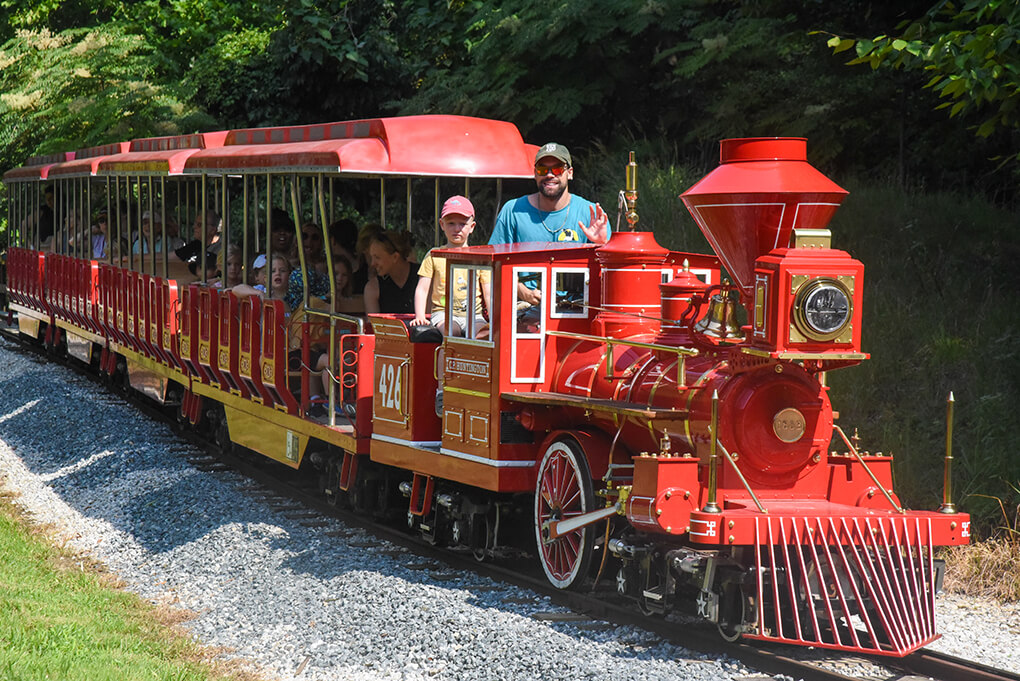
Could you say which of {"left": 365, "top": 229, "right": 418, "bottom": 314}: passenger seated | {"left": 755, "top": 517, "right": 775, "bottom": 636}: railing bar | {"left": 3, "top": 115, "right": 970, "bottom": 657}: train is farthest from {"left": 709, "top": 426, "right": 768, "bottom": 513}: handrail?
{"left": 365, "top": 229, "right": 418, "bottom": 314}: passenger seated

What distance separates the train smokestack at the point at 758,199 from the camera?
6.16m

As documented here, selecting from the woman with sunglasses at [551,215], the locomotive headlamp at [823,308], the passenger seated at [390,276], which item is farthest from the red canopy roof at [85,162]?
the locomotive headlamp at [823,308]

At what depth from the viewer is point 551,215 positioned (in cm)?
823

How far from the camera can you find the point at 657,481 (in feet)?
20.2

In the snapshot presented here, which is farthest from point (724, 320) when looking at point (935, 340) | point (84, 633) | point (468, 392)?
point (935, 340)

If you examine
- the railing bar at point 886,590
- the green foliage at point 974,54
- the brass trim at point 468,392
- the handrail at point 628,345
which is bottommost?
the railing bar at point 886,590

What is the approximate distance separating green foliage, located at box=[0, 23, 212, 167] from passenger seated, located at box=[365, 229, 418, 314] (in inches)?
518

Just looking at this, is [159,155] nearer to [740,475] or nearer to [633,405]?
[633,405]

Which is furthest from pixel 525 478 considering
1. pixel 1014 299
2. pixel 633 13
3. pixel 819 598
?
pixel 633 13

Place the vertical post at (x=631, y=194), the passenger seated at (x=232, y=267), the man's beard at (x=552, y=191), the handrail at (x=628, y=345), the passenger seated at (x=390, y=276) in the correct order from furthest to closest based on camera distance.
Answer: the passenger seated at (x=232, y=267)
the passenger seated at (x=390, y=276)
the man's beard at (x=552, y=191)
the vertical post at (x=631, y=194)
the handrail at (x=628, y=345)

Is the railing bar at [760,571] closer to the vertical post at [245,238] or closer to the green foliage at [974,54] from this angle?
the green foliage at [974,54]

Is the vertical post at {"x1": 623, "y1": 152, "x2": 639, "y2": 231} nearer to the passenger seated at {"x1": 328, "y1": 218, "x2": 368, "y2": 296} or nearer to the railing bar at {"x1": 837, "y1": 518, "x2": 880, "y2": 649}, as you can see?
the railing bar at {"x1": 837, "y1": 518, "x2": 880, "y2": 649}

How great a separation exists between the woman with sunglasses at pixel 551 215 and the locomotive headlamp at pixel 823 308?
2321 millimetres

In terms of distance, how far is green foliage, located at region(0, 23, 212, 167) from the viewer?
2239cm
